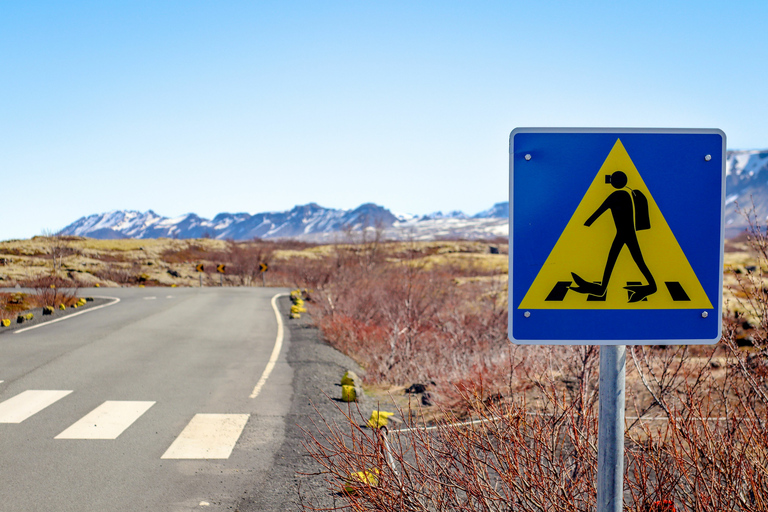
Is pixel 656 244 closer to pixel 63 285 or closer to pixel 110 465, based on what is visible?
pixel 110 465

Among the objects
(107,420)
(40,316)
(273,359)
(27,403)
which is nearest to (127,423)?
(107,420)

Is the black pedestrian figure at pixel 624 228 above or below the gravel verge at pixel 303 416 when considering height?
above

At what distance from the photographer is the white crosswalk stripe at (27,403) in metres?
6.34

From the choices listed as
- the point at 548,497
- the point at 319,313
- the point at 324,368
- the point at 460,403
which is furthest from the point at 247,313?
the point at 548,497

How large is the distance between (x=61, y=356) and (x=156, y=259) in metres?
45.8

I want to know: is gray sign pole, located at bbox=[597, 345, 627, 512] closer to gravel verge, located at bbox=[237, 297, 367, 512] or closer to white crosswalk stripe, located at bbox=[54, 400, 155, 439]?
gravel verge, located at bbox=[237, 297, 367, 512]

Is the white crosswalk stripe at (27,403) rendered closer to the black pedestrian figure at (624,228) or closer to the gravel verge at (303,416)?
the gravel verge at (303,416)

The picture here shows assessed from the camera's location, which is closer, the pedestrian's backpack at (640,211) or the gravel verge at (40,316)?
the pedestrian's backpack at (640,211)

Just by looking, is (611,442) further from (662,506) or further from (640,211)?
(662,506)

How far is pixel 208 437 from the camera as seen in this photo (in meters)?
5.81

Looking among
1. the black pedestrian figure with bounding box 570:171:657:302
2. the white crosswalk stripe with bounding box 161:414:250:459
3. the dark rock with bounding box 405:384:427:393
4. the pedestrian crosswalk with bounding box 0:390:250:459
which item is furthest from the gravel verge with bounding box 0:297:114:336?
the black pedestrian figure with bounding box 570:171:657:302

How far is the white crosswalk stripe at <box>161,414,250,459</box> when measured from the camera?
5.32m

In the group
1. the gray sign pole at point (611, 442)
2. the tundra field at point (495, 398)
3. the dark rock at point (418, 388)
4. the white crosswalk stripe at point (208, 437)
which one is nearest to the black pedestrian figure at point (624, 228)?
the gray sign pole at point (611, 442)

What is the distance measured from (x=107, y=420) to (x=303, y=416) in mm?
2159
